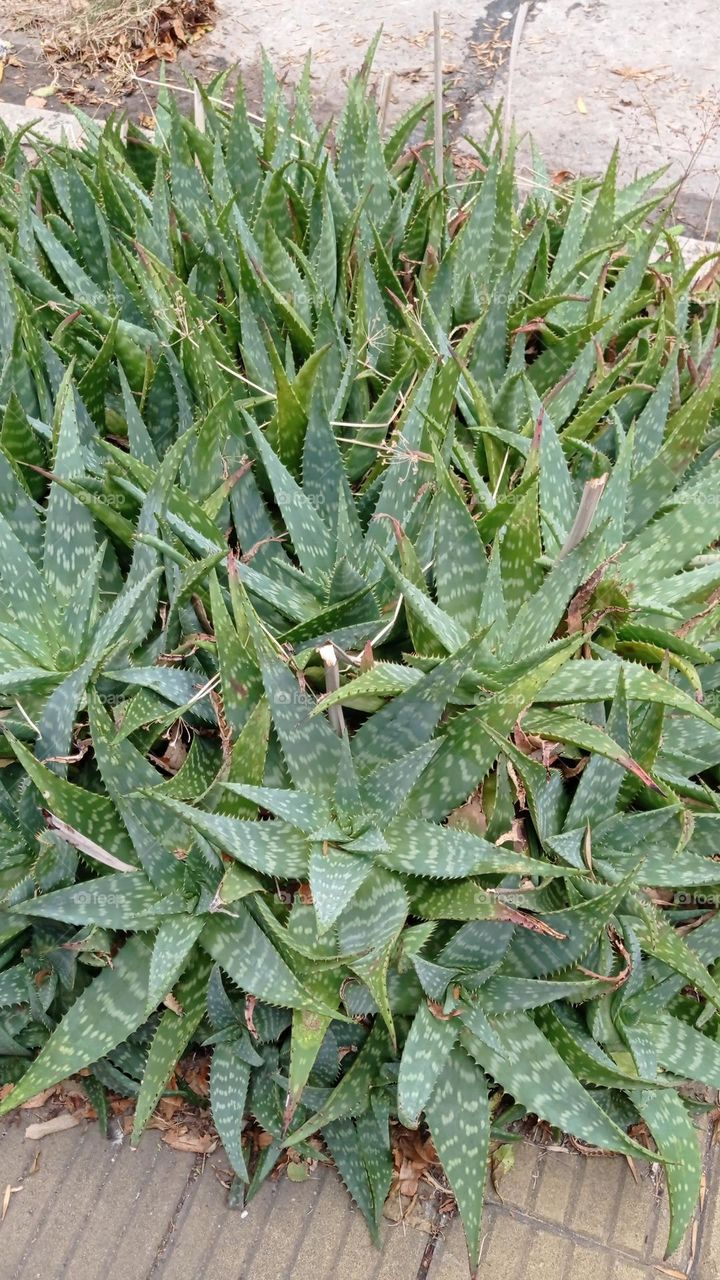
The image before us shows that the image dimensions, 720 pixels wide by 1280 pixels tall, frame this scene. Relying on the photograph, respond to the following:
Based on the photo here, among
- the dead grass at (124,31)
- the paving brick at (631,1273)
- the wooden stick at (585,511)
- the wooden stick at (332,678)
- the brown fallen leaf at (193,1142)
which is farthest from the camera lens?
the dead grass at (124,31)

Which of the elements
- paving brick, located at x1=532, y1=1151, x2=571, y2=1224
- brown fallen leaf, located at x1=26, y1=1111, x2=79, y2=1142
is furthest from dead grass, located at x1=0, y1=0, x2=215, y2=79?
paving brick, located at x1=532, y1=1151, x2=571, y2=1224

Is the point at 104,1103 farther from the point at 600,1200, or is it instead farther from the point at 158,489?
the point at 158,489

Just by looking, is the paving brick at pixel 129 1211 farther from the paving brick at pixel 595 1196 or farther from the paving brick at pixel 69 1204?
the paving brick at pixel 595 1196

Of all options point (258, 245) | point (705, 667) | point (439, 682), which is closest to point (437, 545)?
point (439, 682)

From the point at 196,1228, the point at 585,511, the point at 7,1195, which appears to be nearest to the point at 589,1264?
the point at 196,1228

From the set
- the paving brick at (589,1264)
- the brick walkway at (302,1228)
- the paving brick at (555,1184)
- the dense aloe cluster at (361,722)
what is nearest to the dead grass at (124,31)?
the dense aloe cluster at (361,722)

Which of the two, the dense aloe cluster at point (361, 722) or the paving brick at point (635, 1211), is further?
the paving brick at point (635, 1211)

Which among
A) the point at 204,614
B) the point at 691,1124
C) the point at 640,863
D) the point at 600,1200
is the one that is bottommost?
the point at 600,1200
